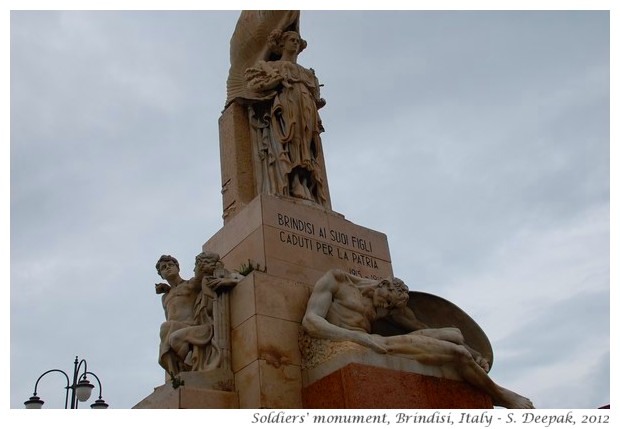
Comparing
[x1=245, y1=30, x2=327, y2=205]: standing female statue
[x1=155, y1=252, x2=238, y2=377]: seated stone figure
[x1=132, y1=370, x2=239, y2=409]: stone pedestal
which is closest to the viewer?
[x1=132, y1=370, x2=239, y2=409]: stone pedestal

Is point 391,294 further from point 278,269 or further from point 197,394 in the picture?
point 197,394

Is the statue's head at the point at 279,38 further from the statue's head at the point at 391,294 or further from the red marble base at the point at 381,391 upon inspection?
the red marble base at the point at 381,391

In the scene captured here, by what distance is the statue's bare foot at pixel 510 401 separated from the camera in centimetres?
1034

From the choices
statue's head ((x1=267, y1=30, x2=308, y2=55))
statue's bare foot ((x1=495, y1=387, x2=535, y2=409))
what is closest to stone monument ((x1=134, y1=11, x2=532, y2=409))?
statue's bare foot ((x1=495, y1=387, x2=535, y2=409))

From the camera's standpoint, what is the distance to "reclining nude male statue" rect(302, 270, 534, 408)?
389 inches

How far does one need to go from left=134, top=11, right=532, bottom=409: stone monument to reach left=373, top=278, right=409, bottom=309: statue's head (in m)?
0.02

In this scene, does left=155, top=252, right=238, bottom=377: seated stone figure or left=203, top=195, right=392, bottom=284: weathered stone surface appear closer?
left=155, top=252, right=238, bottom=377: seated stone figure

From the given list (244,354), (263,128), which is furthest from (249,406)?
(263,128)

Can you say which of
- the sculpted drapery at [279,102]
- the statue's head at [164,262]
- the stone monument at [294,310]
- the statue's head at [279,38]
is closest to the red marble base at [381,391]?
the stone monument at [294,310]

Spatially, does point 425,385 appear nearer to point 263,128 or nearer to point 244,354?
point 244,354

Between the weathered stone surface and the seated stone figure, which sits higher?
the weathered stone surface

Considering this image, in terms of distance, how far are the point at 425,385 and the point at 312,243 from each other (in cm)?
297

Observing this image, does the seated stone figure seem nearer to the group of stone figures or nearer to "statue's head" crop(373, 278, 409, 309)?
the group of stone figures

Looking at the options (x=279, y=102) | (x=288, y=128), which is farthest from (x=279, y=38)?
(x=288, y=128)
